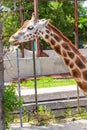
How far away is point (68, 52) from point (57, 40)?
0.22m

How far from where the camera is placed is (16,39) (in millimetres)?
4938

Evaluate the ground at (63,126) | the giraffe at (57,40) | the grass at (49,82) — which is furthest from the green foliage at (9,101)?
the grass at (49,82)

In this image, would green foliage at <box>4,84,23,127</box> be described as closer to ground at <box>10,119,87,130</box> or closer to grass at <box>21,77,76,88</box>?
ground at <box>10,119,87,130</box>

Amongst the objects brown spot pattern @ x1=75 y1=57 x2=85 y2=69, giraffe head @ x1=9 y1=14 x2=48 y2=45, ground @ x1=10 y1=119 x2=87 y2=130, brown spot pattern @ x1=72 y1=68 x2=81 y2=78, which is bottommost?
ground @ x1=10 y1=119 x2=87 y2=130

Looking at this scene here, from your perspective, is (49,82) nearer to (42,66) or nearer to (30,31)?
(42,66)

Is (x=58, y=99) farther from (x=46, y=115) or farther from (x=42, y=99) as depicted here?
(x=46, y=115)

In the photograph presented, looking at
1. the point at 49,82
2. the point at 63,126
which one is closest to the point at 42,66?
the point at 49,82

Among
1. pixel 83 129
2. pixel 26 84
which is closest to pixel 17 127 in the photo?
pixel 83 129

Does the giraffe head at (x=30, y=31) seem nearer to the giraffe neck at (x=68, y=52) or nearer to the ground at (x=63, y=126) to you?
the giraffe neck at (x=68, y=52)

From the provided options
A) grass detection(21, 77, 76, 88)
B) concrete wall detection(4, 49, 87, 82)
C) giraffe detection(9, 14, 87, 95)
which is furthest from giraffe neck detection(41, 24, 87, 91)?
concrete wall detection(4, 49, 87, 82)

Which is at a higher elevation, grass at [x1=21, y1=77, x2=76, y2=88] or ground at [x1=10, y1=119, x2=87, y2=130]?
grass at [x1=21, y1=77, x2=76, y2=88]

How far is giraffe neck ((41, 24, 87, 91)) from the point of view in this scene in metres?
5.02

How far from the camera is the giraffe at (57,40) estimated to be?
16.4 feet

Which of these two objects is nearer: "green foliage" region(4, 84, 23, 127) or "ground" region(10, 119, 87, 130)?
"green foliage" region(4, 84, 23, 127)
